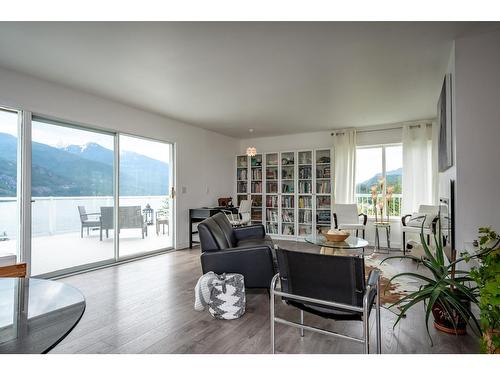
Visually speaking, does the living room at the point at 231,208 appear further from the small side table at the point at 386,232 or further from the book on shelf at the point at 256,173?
the book on shelf at the point at 256,173

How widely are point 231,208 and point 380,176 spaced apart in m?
3.17

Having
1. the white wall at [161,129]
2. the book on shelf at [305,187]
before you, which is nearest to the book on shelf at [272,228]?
the book on shelf at [305,187]

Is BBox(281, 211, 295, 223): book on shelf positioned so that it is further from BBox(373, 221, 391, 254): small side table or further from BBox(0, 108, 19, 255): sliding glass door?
BBox(0, 108, 19, 255): sliding glass door

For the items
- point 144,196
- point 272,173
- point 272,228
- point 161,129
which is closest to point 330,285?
point 144,196

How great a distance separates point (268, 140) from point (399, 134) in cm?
289

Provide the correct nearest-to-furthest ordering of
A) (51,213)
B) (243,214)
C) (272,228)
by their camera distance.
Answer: (51,213) → (243,214) → (272,228)

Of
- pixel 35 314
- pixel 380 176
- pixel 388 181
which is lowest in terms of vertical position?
pixel 35 314

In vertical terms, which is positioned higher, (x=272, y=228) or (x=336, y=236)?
(x=336, y=236)

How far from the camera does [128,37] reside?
2.44 m

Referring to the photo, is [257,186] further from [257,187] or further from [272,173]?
[272,173]

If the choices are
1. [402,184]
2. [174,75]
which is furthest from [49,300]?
[402,184]

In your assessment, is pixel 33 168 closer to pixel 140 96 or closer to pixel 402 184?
pixel 140 96

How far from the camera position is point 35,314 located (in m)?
1.00

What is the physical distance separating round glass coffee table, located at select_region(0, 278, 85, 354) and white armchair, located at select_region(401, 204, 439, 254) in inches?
187
